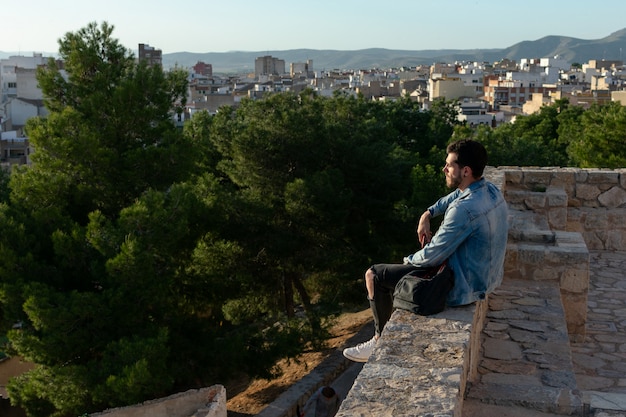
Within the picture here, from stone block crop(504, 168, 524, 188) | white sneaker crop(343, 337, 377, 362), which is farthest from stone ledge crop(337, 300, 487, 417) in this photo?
stone block crop(504, 168, 524, 188)

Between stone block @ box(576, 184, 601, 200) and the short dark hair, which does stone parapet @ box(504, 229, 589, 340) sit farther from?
stone block @ box(576, 184, 601, 200)

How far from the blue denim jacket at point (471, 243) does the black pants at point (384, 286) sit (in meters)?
0.16

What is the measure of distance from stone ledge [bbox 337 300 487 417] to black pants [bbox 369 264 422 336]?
235mm

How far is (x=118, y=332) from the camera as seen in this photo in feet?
28.3

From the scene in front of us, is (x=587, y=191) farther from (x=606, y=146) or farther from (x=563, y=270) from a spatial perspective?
(x=606, y=146)

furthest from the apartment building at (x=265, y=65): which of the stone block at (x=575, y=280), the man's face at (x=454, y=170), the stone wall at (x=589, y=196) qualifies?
the man's face at (x=454, y=170)

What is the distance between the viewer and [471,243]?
3516 millimetres

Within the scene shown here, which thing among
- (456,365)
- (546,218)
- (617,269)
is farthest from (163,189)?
(456,365)

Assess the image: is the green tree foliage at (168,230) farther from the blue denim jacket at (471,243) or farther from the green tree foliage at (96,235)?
the blue denim jacket at (471,243)

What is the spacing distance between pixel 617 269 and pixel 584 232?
803 mm

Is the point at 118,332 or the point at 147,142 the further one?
the point at 147,142

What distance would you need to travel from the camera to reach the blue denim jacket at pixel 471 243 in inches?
136

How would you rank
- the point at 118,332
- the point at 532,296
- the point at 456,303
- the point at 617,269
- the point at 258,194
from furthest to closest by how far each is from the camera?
the point at 258,194
the point at 118,332
the point at 617,269
the point at 532,296
the point at 456,303

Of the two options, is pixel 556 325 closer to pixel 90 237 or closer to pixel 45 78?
pixel 90 237
